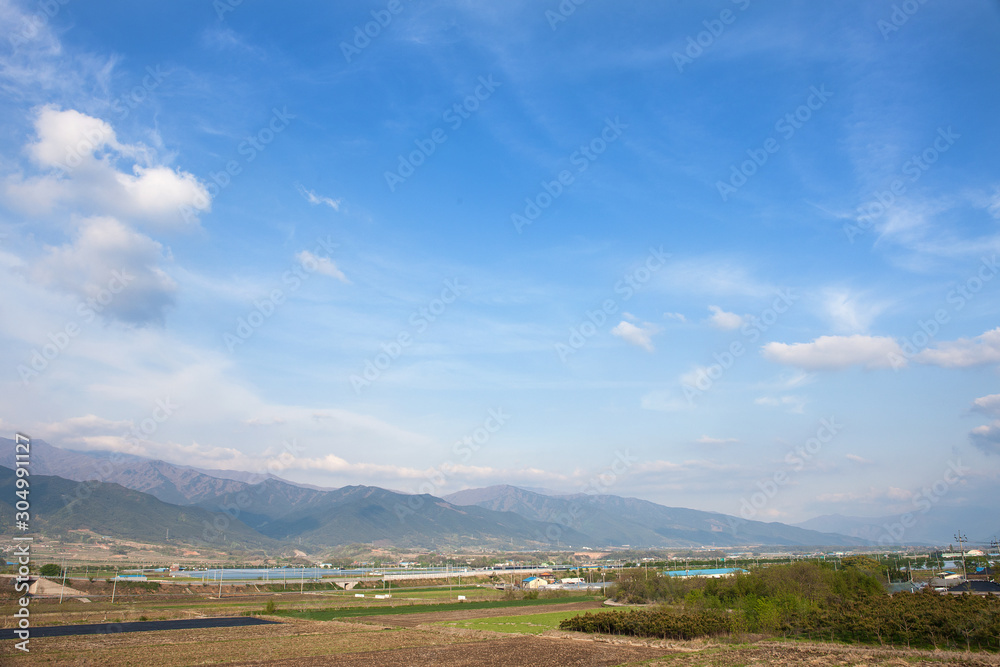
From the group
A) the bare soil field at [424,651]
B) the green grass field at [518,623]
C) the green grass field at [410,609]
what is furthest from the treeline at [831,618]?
the green grass field at [410,609]

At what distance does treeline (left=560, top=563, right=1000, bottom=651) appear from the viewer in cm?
3541

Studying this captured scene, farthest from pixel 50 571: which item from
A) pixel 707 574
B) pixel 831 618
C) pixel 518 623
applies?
pixel 707 574

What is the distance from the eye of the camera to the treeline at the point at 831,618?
35.4 meters

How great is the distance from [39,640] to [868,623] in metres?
55.0

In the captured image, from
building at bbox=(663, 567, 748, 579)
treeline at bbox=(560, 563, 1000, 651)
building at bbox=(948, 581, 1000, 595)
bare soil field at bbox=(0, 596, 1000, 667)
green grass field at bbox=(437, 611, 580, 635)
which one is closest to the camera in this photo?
bare soil field at bbox=(0, 596, 1000, 667)

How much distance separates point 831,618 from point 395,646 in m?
31.0

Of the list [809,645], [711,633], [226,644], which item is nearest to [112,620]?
[226,644]

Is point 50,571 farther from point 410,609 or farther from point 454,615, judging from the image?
point 454,615

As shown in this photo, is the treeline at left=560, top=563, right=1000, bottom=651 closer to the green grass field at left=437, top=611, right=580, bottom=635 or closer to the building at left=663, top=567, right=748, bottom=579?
the green grass field at left=437, top=611, right=580, bottom=635

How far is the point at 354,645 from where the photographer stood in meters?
39.7

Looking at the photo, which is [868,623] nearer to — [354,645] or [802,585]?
[802,585]

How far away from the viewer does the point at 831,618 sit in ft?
135

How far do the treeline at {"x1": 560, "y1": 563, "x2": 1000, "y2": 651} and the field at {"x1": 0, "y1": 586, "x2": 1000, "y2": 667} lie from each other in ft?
10.5

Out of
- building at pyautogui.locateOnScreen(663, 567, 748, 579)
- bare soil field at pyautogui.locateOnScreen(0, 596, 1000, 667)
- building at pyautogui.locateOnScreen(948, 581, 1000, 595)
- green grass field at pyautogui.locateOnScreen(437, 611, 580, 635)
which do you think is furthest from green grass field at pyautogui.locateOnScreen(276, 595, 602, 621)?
building at pyautogui.locateOnScreen(948, 581, 1000, 595)
